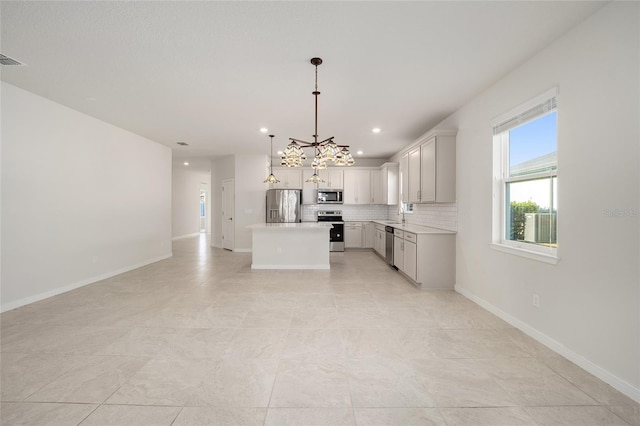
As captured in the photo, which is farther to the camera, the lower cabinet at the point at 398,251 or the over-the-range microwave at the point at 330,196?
the over-the-range microwave at the point at 330,196

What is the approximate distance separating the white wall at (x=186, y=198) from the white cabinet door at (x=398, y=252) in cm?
867

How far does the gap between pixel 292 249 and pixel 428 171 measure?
10.0ft

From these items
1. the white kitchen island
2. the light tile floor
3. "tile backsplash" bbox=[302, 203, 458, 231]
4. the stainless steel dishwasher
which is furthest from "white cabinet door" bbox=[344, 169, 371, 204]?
the light tile floor

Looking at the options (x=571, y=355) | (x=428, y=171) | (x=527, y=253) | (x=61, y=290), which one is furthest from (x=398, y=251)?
(x=61, y=290)

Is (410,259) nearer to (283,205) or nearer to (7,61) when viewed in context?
(283,205)

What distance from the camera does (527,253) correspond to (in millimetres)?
2779

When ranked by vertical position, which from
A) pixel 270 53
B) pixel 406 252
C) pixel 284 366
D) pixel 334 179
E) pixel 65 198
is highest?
pixel 270 53

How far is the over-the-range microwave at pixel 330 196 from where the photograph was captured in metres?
8.16

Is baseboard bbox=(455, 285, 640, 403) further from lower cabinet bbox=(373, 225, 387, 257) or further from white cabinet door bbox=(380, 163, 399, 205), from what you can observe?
white cabinet door bbox=(380, 163, 399, 205)

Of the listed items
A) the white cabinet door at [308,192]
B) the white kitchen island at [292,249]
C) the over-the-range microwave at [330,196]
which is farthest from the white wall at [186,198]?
the white kitchen island at [292,249]

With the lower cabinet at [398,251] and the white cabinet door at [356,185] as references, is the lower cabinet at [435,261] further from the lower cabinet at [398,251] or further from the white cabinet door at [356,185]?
the white cabinet door at [356,185]

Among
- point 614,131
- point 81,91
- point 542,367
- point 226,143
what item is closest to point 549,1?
point 614,131

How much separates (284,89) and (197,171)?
994 cm

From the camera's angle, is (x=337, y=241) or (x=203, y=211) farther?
(x=203, y=211)
